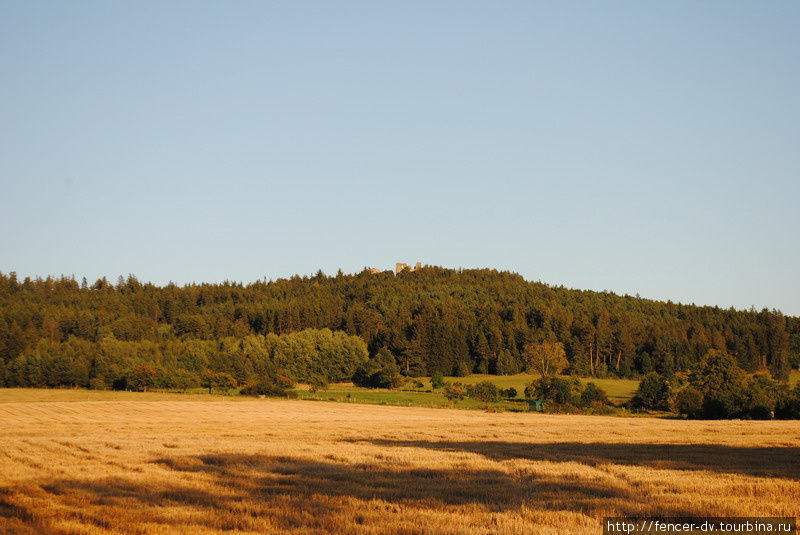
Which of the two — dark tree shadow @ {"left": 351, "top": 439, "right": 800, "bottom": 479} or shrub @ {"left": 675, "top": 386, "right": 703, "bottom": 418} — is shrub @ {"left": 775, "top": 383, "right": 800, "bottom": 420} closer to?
shrub @ {"left": 675, "top": 386, "right": 703, "bottom": 418}

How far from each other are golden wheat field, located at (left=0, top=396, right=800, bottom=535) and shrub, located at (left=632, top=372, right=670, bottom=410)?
190 feet

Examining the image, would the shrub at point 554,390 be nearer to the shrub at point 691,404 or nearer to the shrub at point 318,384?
the shrub at point 691,404

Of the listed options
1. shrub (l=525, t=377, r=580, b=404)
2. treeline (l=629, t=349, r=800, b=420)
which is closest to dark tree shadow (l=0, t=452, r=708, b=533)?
treeline (l=629, t=349, r=800, b=420)

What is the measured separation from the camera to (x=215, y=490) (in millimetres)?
16453

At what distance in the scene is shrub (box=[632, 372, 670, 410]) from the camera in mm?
89000

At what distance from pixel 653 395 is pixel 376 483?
79600mm

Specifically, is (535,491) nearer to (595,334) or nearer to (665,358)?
(665,358)

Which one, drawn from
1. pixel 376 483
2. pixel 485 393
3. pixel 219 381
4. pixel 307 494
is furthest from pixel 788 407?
pixel 219 381

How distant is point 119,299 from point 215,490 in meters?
193

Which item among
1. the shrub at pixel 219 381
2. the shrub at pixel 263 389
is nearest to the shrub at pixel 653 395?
the shrub at pixel 263 389

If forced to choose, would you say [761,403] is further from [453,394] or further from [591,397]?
[453,394]

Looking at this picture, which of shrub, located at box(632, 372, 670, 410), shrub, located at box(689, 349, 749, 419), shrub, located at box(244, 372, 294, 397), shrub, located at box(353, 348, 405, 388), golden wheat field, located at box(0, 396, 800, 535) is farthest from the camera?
shrub, located at box(353, 348, 405, 388)

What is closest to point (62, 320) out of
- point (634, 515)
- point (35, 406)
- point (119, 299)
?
point (119, 299)

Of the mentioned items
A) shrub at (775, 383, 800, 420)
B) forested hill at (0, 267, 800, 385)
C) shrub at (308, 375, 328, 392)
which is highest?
forested hill at (0, 267, 800, 385)
